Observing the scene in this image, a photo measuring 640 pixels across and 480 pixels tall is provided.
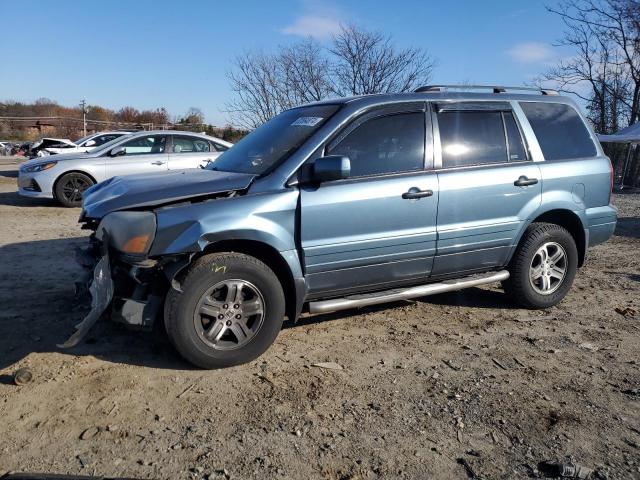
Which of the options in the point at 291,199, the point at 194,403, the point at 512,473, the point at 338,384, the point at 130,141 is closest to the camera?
the point at 512,473

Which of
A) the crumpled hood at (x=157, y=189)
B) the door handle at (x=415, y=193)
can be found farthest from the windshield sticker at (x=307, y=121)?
the door handle at (x=415, y=193)

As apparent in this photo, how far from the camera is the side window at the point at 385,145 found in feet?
13.3

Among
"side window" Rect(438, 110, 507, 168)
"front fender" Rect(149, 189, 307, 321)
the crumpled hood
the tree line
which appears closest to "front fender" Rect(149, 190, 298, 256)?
"front fender" Rect(149, 189, 307, 321)

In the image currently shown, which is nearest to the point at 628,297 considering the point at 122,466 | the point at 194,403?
the point at 194,403

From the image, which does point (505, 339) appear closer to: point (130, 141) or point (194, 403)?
point (194, 403)

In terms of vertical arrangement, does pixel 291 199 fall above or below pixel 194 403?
above

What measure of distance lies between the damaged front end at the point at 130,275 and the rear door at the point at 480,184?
2.13m

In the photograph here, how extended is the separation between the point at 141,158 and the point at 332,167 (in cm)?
812

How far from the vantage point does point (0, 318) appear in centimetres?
438

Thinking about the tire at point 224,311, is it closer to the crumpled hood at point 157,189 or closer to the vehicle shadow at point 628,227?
the crumpled hood at point 157,189

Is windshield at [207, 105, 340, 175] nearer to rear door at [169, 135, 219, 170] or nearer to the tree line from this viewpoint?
rear door at [169, 135, 219, 170]

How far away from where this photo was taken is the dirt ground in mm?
2654

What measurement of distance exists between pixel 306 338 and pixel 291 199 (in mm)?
1156

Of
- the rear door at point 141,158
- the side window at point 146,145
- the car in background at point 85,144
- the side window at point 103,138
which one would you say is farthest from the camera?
the side window at point 103,138
